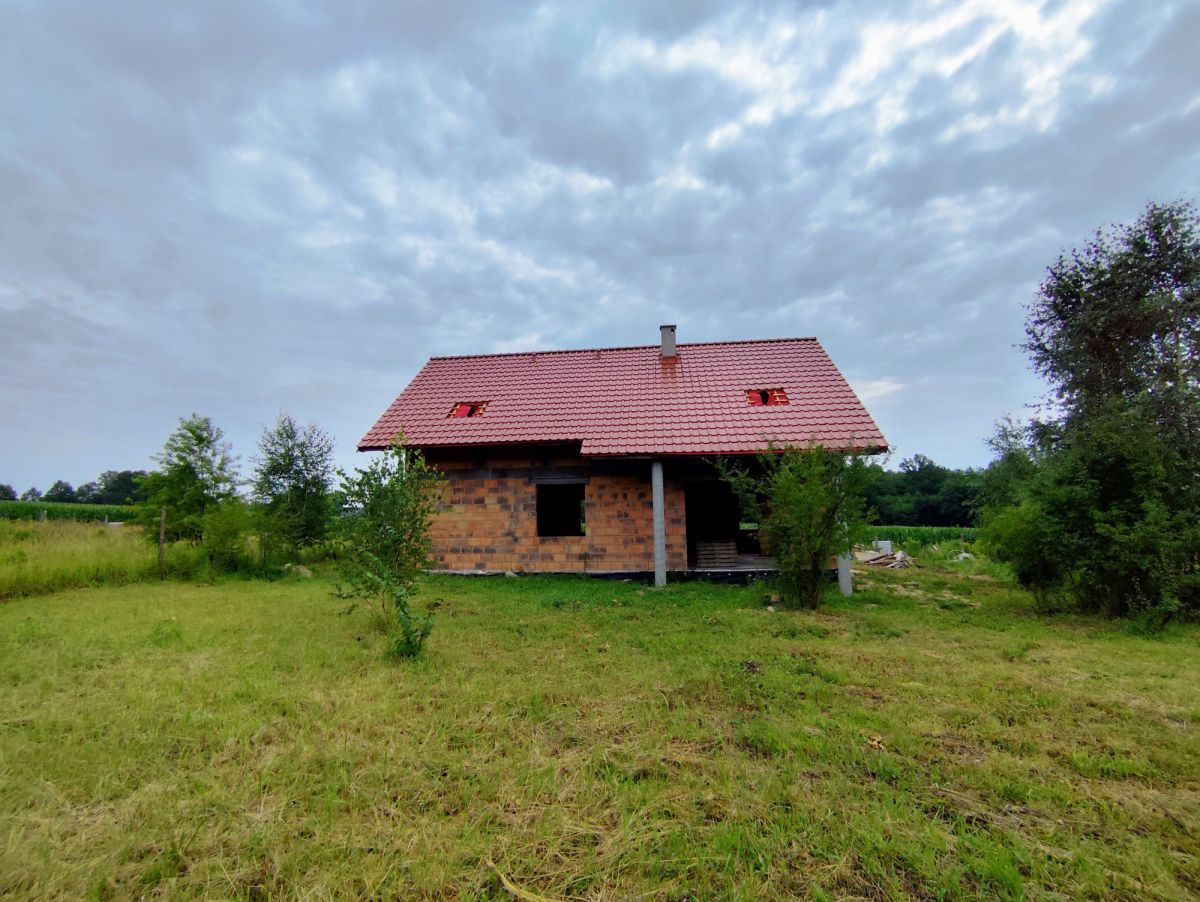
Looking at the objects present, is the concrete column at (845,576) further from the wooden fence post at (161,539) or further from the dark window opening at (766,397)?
the wooden fence post at (161,539)

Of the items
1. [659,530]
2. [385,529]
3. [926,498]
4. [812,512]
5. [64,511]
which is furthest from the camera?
[926,498]

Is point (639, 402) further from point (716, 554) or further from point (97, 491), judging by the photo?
point (97, 491)

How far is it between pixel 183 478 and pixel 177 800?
11.6m

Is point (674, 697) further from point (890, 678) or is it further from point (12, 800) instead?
point (12, 800)

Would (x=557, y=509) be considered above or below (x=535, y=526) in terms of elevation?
above

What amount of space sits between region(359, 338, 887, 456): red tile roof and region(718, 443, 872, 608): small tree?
1.25m

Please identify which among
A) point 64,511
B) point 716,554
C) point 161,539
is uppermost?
point 64,511

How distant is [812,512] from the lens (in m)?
7.75

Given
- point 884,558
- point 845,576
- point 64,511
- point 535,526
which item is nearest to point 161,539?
point 535,526

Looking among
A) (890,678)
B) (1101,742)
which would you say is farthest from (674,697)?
(1101,742)

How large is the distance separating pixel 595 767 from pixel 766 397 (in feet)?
32.6

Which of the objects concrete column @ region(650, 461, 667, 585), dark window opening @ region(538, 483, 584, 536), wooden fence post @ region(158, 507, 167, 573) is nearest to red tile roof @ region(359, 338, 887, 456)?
concrete column @ region(650, 461, 667, 585)

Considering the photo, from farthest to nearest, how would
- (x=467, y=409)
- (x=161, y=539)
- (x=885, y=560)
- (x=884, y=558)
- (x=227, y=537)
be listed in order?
(x=884, y=558), (x=885, y=560), (x=467, y=409), (x=227, y=537), (x=161, y=539)

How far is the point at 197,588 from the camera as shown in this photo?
9.58 meters
